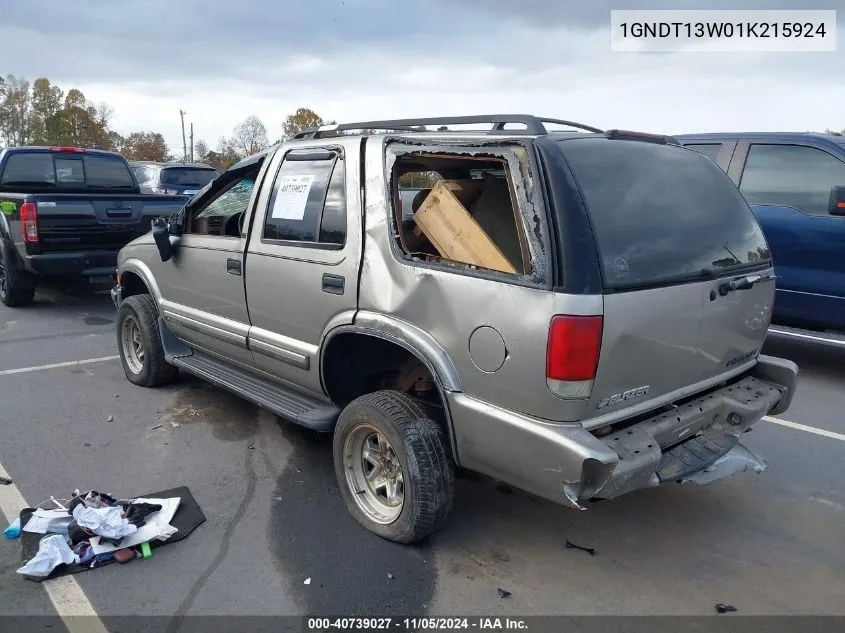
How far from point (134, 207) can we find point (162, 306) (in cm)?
380

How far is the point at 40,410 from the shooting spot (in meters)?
4.96

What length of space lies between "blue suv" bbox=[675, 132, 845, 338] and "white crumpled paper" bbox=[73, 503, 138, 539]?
5115 mm

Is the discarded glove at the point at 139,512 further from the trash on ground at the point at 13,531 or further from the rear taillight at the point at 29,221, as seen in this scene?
the rear taillight at the point at 29,221

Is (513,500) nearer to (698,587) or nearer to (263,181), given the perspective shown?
(698,587)

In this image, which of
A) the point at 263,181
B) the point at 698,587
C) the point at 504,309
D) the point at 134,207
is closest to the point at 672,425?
the point at 698,587

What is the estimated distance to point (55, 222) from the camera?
763cm

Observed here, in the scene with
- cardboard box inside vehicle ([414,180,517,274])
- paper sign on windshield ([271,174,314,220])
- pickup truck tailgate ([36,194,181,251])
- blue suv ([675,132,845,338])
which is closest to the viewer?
cardboard box inside vehicle ([414,180,517,274])

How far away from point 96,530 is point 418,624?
1.61 metres

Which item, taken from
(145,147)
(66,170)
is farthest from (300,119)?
(66,170)

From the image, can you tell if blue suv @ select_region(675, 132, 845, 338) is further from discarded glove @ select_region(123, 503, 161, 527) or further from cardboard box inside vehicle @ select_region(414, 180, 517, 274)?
discarded glove @ select_region(123, 503, 161, 527)

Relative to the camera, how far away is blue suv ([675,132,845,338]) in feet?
19.0

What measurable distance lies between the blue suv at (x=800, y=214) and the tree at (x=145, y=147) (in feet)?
179

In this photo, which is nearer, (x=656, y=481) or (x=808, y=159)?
(x=656, y=481)

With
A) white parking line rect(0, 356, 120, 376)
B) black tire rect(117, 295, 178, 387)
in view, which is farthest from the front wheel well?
white parking line rect(0, 356, 120, 376)
